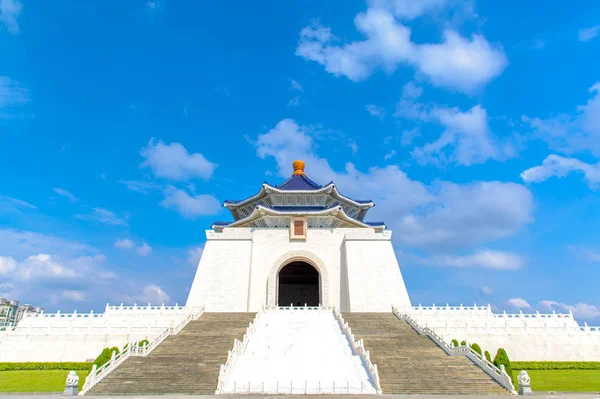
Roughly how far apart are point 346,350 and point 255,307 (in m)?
12.4

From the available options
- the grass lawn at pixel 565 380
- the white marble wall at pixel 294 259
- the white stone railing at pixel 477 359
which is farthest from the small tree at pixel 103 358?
the grass lawn at pixel 565 380

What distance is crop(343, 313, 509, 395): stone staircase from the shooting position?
11766 mm

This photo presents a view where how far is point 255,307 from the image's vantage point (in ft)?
86.8

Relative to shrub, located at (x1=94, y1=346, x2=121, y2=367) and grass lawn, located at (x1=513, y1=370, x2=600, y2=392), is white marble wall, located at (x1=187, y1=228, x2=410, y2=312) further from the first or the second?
shrub, located at (x1=94, y1=346, x2=121, y2=367)

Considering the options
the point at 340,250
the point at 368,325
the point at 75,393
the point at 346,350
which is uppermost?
the point at 340,250

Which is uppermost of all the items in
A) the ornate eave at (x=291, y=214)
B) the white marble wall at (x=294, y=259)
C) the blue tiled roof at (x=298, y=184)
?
the blue tiled roof at (x=298, y=184)

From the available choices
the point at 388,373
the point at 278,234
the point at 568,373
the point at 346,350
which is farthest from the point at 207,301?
the point at 568,373

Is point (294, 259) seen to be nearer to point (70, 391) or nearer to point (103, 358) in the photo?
point (103, 358)

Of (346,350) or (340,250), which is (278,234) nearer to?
(340,250)

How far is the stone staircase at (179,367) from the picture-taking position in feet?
38.5

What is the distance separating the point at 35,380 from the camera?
1562 cm

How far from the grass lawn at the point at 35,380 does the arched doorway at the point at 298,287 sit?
1970 cm

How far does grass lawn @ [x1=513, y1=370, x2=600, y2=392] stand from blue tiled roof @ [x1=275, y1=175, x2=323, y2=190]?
61.7 ft

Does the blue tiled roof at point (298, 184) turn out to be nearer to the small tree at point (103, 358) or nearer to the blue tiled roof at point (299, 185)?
the blue tiled roof at point (299, 185)
